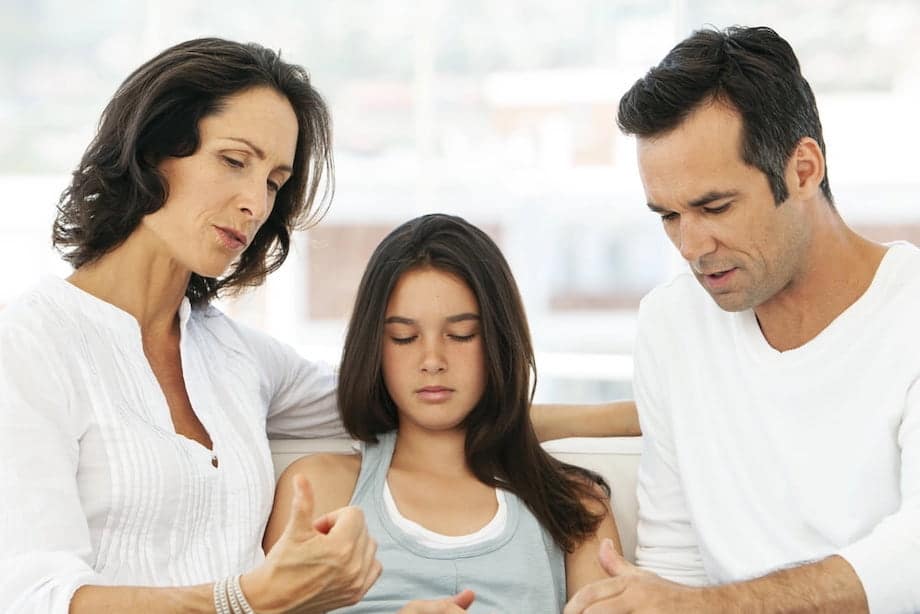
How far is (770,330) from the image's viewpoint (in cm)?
205

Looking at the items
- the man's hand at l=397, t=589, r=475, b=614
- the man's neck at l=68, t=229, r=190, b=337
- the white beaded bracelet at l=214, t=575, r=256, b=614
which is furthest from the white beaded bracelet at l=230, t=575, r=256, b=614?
the man's neck at l=68, t=229, r=190, b=337

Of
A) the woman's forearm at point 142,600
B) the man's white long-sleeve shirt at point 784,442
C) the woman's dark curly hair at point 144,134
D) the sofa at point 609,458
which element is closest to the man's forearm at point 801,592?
the man's white long-sleeve shirt at point 784,442

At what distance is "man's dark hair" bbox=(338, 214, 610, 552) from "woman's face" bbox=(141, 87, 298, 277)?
0.30m

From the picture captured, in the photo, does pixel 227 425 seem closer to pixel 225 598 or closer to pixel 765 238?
pixel 225 598

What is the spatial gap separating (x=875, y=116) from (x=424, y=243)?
95.0 inches

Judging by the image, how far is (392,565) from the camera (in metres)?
2.04

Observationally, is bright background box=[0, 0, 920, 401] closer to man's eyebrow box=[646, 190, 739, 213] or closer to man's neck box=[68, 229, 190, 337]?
man's eyebrow box=[646, 190, 739, 213]

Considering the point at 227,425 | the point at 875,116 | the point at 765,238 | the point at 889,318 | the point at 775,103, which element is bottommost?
the point at 227,425

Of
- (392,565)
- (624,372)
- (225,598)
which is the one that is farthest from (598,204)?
(225,598)

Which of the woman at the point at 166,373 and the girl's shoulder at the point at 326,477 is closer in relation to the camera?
the woman at the point at 166,373

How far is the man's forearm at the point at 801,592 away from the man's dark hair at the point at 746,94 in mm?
589

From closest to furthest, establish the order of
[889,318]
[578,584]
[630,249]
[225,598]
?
1. [225,598]
2. [889,318]
3. [578,584]
4. [630,249]

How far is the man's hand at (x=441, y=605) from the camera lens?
1.82m

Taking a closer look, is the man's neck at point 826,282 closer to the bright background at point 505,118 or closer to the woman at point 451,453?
the woman at point 451,453
